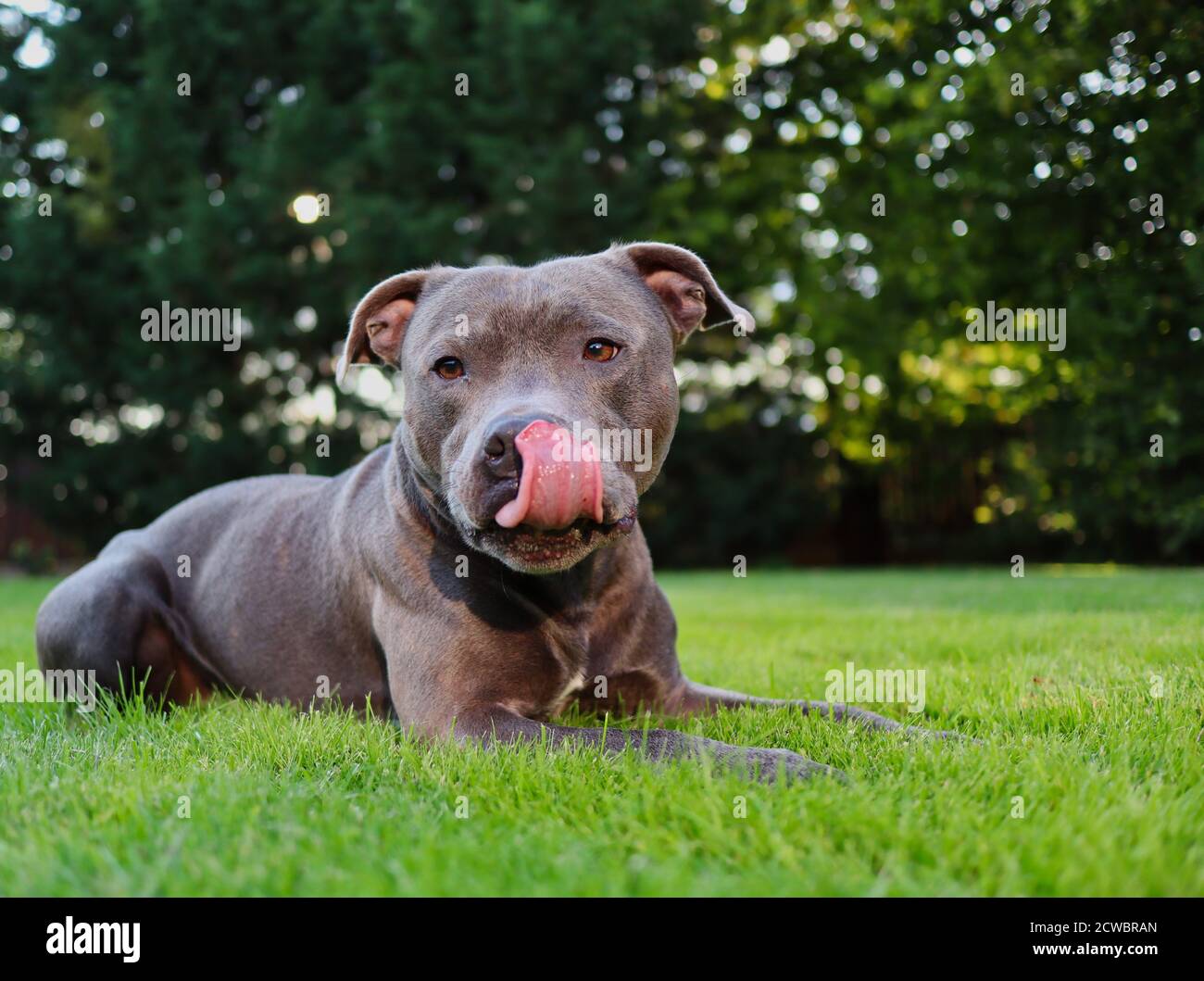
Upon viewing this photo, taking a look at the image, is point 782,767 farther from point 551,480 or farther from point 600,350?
point 600,350

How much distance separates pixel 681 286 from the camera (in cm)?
404

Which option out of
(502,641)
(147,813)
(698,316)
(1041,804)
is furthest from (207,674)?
(1041,804)

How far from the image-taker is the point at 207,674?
14.9ft

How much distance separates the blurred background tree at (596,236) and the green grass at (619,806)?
1126 centimetres

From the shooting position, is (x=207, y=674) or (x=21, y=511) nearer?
(x=207, y=674)

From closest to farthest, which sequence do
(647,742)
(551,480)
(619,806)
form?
(619,806) < (551,480) < (647,742)

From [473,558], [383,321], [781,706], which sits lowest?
[781,706]

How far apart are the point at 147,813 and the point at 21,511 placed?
1961cm

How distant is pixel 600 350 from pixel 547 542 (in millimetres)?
731

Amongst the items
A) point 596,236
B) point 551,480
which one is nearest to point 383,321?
point 551,480

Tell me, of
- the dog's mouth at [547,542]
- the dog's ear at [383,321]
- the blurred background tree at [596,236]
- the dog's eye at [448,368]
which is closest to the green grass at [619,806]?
the dog's mouth at [547,542]

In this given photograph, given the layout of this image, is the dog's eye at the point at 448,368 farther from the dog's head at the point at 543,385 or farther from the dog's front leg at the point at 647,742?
the dog's front leg at the point at 647,742

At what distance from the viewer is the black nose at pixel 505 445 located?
2891mm
